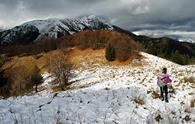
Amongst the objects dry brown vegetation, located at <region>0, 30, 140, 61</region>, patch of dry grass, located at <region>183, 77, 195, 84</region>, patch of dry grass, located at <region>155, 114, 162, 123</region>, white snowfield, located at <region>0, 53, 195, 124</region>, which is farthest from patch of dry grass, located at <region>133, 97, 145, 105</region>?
dry brown vegetation, located at <region>0, 30, 140, 61</region>

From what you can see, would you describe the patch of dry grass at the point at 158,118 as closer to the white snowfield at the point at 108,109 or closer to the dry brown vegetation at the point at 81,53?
the white snowfield at the point at 108,109

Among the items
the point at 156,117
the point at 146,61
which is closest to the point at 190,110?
the point at 156,117

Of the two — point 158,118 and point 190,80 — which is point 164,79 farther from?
Answer: point 158,118

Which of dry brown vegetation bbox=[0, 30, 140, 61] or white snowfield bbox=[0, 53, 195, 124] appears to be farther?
dry brown vegetation bbox=[0, 30, 140, 61]

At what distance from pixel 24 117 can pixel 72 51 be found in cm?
9927

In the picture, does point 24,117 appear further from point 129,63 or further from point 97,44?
point 97,44

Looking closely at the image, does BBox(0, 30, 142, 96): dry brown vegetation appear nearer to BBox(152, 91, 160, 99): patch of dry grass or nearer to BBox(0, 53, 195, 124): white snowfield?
BBox(0, 53, 195, 124): white snowfield

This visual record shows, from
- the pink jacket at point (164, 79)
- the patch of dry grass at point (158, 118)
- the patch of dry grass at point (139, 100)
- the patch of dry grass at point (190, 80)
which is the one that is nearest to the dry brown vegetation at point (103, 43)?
the patch of dry grass at point (190, 80)

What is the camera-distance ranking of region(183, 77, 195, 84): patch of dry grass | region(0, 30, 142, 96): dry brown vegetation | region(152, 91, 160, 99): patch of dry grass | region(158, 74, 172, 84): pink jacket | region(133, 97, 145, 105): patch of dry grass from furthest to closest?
1. region(0, 30, 142, 96): dry brown vegetation
2. region(183, 77, 195, 84): patch of dry grass
3. region(158, 74, 172, 84): pink jacket
4. region(152, 91, 160, 99): patch of dry grass
5. region(133, 97, 145, 105): patch of dry grass

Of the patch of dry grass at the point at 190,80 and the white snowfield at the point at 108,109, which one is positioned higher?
the patch of dry grass at the point at 190,80

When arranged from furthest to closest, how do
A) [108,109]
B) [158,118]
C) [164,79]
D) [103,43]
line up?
[103,43], [164,79], [108,109], [158,118]

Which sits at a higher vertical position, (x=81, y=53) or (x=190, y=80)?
(x=190, y=80)

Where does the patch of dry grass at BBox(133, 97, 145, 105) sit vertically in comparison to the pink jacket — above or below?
below

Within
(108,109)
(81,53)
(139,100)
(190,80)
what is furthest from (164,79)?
(81,53)
